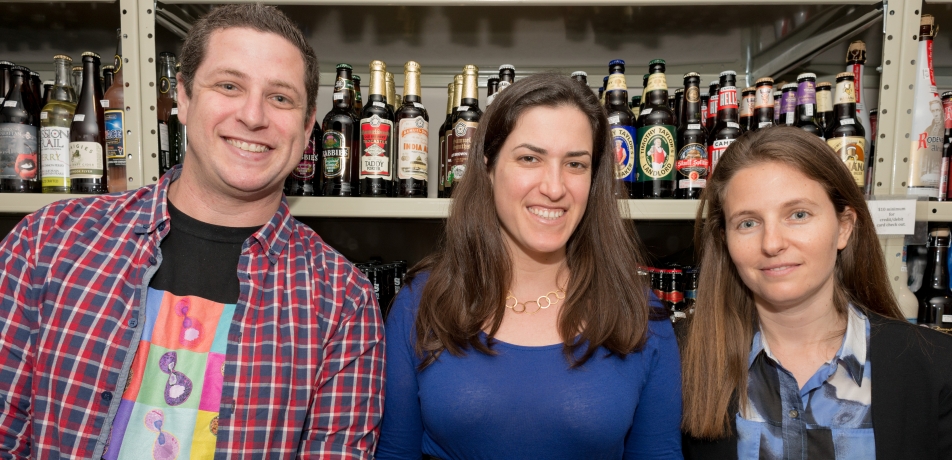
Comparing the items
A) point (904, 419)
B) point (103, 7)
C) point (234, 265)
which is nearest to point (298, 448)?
point (234, 265)

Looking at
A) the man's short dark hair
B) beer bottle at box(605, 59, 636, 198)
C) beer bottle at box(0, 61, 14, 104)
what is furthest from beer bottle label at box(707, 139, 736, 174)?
beer bottle at box(0, 61, 14, 104)

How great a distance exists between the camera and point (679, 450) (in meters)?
1.21

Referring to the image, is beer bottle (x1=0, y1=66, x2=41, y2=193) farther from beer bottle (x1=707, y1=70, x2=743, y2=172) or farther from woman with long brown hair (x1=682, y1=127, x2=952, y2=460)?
beer bottle (x1=707, y1=70, x2=743, y2=172)

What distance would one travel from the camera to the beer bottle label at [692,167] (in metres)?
1.53

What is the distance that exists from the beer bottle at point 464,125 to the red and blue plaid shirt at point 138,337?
0.50 m

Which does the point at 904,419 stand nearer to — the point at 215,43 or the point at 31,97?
the point at 215,43

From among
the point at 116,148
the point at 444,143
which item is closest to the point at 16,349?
the point at 116,148

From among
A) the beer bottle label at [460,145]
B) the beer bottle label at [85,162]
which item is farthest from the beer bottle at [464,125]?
the beer bottle label at [85,162]

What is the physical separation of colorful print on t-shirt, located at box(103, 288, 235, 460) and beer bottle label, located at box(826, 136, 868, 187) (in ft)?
5.25

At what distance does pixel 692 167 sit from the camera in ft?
5.06

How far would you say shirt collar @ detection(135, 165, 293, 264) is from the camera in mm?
1127

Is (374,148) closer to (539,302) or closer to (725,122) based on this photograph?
(539,302)

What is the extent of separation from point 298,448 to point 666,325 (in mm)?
856

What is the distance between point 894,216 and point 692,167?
1.64 ft
